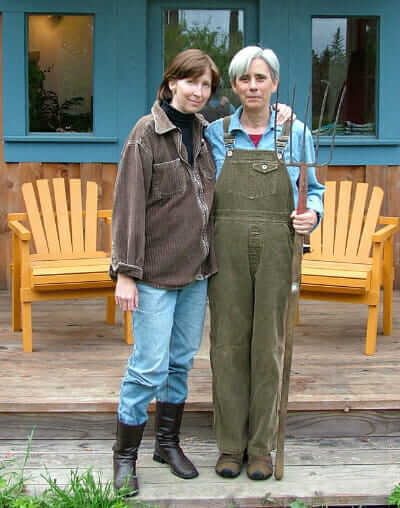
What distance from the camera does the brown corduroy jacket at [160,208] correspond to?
2625 millimetres

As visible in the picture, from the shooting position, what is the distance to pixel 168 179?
2682 millimetres

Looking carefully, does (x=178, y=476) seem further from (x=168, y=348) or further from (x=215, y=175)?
(x=215, y=175)

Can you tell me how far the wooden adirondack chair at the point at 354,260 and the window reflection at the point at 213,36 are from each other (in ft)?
3.68

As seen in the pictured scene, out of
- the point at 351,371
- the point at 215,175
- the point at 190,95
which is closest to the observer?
the point at 190,95

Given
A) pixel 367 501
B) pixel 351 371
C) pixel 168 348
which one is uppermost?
pixel 168 348

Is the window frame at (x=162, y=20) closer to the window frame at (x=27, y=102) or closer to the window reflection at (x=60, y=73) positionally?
the window frame at (x=27, y=102)

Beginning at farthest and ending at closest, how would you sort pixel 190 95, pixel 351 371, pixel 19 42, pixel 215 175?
pixel 19 42, pixel 351 371, pixel 215 175, pixel 190 95

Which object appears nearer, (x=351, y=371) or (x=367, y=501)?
(x=367, y=501)

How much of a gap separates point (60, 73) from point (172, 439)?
10.7ft

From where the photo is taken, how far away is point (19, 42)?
17.4ft

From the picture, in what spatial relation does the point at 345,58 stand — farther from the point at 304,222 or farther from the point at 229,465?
Result: the point at 229,465

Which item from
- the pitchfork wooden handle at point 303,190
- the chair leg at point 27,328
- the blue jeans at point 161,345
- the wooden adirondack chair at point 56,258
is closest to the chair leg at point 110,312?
the wooden adirondack chair at point 56,258

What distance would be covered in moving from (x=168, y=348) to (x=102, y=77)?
10.2 ft

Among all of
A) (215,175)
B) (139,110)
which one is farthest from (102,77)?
(215,175)
